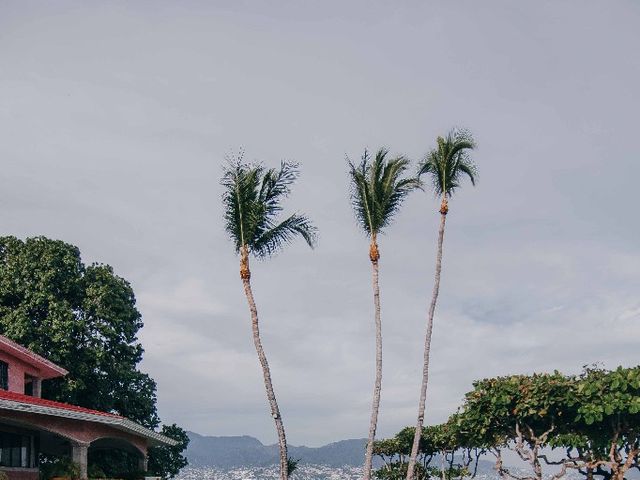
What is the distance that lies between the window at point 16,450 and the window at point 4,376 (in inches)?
283

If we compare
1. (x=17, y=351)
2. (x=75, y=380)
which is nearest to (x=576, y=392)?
(x=17, y=351)

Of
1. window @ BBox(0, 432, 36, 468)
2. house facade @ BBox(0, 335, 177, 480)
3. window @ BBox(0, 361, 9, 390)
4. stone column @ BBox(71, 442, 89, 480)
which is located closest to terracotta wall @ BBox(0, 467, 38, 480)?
house facade @ BBox(0, 335, 177, 480)

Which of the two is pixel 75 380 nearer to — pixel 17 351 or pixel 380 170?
pixel 17 351

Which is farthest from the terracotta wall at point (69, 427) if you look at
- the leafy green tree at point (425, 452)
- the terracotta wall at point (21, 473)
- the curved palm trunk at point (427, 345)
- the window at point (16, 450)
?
the leafy green tree at point (425, 452)

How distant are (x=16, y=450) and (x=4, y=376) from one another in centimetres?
841

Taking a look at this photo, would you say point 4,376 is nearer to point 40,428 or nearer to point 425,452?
point 40,428

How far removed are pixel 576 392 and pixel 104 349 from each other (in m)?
32.1

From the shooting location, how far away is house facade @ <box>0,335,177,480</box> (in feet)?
105

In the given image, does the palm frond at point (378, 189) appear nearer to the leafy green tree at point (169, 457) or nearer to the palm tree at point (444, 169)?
the palm tree at point (444, 169)

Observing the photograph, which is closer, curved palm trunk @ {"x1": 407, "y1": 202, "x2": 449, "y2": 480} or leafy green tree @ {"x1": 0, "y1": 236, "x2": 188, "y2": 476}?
curved palm trunk @ {"x1": 407, "y1": 202, "x2": 449, "y2": 480}

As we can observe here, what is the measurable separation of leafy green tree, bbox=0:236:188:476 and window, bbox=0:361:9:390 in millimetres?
5690

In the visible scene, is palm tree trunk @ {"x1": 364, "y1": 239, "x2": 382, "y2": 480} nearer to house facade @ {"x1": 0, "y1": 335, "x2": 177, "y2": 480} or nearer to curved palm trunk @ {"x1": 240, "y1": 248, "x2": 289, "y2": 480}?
curved palm trunk @ {"x1": 240, "y1": 248, "x2": 289, "y2": 480}

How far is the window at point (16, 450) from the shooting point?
34219 mm

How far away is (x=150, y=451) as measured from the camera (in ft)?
176
